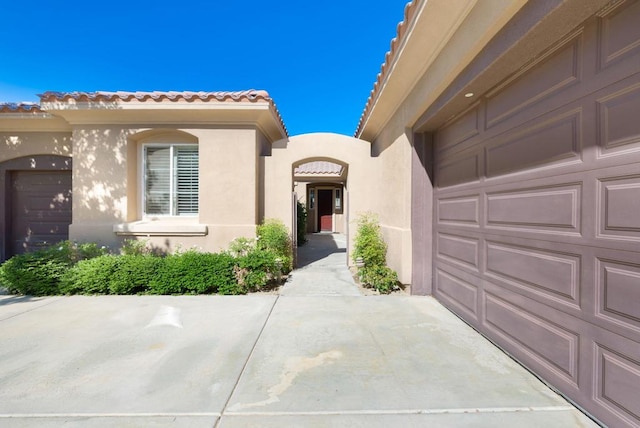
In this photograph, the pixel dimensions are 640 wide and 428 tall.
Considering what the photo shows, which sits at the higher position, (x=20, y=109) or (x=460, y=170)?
(x=20, y=109)

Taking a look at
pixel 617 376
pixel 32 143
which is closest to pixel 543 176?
pixel 617 376

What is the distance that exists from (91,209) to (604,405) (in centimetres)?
886

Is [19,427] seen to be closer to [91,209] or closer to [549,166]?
[549,166]

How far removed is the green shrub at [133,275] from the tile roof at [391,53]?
5.55 meters

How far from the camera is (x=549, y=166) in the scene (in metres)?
2.65

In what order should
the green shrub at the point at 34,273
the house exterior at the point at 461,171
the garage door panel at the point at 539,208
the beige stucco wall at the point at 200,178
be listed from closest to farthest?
the house exterior at the point at 461,171, the garage door panel at the point at 539,208, the green shrub at the point at 34,273, the beige stucco wall at the point at 200,178

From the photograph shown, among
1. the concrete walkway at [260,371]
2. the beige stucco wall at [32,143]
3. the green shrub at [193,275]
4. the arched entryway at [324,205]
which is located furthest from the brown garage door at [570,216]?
the arched entryway at [324,205]

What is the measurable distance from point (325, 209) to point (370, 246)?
14011 millimetres

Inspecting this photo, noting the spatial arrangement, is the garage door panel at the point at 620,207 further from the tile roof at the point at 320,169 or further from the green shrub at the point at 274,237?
the tile roof at the point at 320,169

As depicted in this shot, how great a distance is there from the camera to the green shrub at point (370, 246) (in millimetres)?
6148

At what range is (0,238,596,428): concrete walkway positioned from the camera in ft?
7.37

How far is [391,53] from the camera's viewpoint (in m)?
4.52

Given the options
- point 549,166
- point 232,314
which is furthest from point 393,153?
point 232,314

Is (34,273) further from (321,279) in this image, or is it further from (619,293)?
(619,293)
